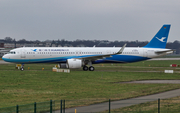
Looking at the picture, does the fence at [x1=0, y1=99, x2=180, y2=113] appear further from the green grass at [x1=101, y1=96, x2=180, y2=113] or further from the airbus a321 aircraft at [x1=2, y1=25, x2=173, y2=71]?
the airbus a321 aircraft at [x1=2, y1=25, x2=173, y2=71]

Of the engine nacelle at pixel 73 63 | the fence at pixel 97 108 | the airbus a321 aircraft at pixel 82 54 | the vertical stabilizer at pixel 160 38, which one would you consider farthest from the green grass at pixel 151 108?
the vertical stabilizer at pixel 160 38

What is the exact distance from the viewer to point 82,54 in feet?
169

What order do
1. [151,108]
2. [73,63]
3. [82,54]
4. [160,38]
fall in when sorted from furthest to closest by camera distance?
[160,38], [82,54], [73,63], [151,108]

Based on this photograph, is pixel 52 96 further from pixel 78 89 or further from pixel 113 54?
pixel 113 54

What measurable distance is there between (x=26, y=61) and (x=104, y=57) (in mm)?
14047

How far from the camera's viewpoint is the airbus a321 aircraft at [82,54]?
162 ft

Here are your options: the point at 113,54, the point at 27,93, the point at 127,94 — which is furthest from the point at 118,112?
the point at 113,54

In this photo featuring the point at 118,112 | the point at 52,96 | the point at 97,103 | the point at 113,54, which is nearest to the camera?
the point at 118,112

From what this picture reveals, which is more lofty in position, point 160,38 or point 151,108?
point 160,38

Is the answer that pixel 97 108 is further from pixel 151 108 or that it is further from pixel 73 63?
pixel 73 63

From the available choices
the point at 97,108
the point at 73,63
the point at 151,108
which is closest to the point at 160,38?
the point at 73,63

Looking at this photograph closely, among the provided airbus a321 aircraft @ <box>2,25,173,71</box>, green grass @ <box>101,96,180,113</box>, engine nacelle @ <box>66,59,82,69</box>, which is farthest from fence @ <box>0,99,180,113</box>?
airbus a321 aircraft @ <box>2,25,173,71</box>

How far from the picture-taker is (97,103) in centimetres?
2012

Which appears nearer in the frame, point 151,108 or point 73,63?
point 151,108
